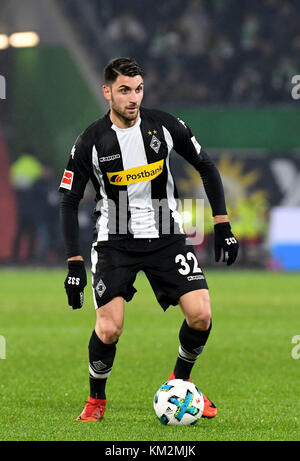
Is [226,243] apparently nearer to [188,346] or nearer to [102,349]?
[188,346]

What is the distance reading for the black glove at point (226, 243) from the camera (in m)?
6.00

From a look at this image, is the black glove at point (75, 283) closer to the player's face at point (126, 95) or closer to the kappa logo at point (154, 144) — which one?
the kappa logo at point (154, 144)

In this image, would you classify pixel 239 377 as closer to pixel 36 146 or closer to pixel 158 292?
pixel 158 292

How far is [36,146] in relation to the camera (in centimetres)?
2264

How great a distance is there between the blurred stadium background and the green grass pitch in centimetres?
568

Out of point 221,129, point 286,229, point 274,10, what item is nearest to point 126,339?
point 286,229

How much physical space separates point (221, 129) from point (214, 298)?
26.0 ft

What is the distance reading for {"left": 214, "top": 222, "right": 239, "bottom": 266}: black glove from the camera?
236 inches

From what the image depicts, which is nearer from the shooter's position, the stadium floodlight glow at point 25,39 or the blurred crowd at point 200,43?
the blurred crowd at point 200,43

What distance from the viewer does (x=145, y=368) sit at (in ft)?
27.1
